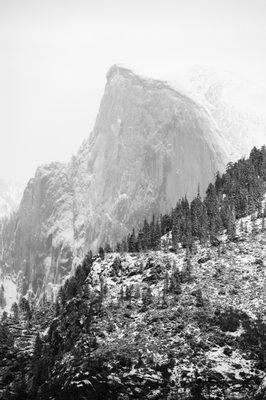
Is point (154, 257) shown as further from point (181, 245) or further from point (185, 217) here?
→ point (185, 217)

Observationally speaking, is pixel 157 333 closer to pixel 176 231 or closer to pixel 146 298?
pixel 146 298

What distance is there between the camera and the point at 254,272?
11769 centimetres

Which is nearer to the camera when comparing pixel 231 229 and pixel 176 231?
pixel 231 229

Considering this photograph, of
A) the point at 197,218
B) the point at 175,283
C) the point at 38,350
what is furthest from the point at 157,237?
the point at 38,350

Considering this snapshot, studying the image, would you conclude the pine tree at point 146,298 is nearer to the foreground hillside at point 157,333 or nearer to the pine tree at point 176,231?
the foreground hillside at point 157,333

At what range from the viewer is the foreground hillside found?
3654 inches

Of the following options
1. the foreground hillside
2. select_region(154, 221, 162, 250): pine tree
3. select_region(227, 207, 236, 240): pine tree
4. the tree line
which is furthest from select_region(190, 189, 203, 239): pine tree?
select_region(154, 221, 162, 250): pine tree

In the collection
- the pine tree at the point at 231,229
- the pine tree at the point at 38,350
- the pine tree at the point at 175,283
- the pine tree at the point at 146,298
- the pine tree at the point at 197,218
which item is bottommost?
the pine tree at the point at 38,350

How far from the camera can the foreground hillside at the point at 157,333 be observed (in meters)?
92.8

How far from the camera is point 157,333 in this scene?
340ft

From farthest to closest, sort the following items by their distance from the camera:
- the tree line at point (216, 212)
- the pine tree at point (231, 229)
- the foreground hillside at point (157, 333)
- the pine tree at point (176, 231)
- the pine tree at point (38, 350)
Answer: the tree line at point (216, 212)
the pine tree at point (176, 231)
the pine tree at point (231, 229)
the pine tree at point (38, 350)
the foreground hillside at point (157, 333)

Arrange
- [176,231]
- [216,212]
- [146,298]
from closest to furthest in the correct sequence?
[146,298], [176,231], [216,212]

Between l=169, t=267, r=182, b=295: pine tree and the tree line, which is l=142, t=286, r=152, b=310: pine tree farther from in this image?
the tree line

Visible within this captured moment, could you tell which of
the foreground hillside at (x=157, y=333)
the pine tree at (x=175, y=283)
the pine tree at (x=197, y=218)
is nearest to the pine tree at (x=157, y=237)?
the foreground hillside at (x=157, y=333)
